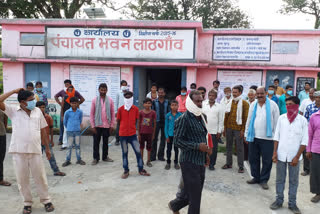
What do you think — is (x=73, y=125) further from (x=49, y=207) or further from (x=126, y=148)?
(x=49, y=207)

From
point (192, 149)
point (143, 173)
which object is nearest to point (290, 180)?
point (192, 149)

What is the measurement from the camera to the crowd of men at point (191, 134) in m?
3.39

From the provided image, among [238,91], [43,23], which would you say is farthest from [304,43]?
[43,23]

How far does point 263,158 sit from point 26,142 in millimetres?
4195

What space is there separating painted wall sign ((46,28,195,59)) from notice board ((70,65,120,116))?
473 mm

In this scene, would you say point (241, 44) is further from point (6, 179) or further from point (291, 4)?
point (291, 4)

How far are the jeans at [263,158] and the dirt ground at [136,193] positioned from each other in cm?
23

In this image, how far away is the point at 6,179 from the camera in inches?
209

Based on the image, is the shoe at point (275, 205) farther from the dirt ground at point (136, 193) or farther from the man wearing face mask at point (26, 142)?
the man wearing face mask at point (26, 142)

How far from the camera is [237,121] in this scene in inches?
231

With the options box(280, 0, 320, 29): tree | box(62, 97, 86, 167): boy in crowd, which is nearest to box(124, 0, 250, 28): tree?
box(280, 0, 320, 29): tree

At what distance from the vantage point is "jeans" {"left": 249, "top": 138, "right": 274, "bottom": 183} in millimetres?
5098

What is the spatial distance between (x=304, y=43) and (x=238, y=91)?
17.4 feet

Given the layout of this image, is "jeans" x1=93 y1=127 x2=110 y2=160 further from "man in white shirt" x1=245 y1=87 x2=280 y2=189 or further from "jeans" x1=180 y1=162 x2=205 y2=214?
"jeans" x1=180 y1=162 x2=205 y2=214
